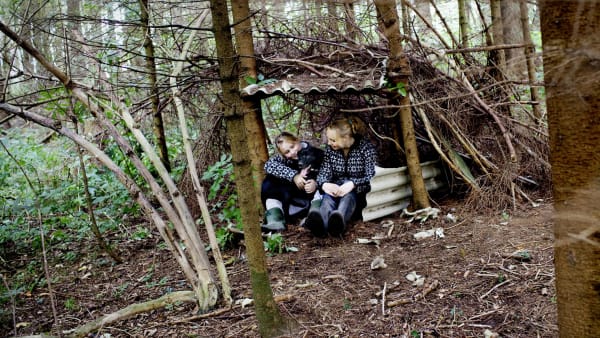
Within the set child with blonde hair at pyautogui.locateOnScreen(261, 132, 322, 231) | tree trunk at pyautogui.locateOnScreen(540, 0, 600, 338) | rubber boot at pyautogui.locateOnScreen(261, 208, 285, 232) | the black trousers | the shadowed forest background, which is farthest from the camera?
the black trousers

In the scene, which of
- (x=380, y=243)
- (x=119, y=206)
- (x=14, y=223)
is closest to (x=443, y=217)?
(x=380, y=243)

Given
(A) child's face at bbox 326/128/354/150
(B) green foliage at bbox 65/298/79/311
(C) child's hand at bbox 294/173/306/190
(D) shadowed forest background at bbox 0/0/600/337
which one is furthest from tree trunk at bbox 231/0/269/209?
(B) green foliage at bbox 65/298/79/311

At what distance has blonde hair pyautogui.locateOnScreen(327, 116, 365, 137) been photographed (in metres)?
5.03

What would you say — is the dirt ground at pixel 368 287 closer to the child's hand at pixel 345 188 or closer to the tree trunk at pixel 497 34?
the child's hand at pixel 345 188

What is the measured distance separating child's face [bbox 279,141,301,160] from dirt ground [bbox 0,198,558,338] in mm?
845

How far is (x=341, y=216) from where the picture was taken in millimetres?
4488

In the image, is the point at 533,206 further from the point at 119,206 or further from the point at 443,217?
the point at 119,206

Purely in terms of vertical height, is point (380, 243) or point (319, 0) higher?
point (319, 0)

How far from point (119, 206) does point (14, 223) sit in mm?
1202

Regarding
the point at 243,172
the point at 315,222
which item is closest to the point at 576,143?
the point at 243,172

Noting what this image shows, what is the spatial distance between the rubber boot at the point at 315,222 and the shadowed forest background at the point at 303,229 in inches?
3.6

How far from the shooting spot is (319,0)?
59.3 inches

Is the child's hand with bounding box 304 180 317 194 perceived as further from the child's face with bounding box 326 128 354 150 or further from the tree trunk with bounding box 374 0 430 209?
the tree trunk with bounding box 374 0 430 209

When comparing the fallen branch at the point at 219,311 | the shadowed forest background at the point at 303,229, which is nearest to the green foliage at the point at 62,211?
the shadowed forest background at the point at 303,229
